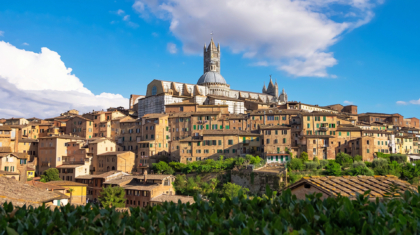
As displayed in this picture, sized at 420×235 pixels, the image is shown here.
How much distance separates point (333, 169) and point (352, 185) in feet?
115

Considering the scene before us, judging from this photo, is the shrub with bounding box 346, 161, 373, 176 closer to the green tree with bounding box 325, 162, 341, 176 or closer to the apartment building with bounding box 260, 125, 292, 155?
the green tree with bounding box 325, 162, 341, 176

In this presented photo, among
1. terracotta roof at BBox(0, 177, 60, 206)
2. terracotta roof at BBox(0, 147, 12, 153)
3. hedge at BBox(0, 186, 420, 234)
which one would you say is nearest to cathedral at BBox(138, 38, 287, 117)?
terracotta roof at BBox(0, 147, 12, 153)

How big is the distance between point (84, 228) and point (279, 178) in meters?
41.0

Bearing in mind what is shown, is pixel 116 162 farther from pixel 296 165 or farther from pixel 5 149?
pixel 296 165

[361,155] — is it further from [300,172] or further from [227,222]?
[227,222]

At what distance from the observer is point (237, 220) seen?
8203 mm

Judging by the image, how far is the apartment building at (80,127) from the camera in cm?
7394

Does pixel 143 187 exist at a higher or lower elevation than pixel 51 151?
lower

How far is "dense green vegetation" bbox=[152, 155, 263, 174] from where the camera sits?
Answer: 2132 inches

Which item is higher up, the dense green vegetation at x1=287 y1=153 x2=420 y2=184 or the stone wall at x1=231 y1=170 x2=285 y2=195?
the dense green vegetation at x1=287 y1=153 x2=420 y2=184

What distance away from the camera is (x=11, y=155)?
5669cm

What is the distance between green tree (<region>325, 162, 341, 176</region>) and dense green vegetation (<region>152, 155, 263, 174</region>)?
9654 mm

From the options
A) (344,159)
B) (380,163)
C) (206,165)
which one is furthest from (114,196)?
(380,163)

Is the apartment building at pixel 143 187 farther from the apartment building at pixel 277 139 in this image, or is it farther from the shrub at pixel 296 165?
the shrub at pixel 296 165
